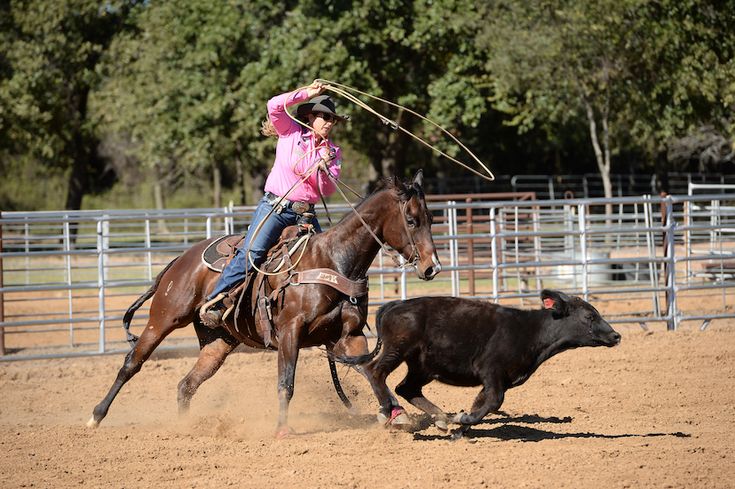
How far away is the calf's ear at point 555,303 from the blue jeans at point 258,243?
181 centimetres

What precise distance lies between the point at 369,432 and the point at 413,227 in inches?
56.6

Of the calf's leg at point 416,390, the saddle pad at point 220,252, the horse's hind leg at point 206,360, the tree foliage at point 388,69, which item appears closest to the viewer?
the calf's leg at point 416,390

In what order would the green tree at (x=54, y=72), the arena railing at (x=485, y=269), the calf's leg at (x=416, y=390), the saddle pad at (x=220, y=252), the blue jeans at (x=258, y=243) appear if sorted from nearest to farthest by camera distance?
the calf's leg at (x=416, y=390)
the blue jeans at (x=258, y=243)
the saddle pad at (x=220, y=252)
the arena railing at (x=485, y=269)
the green tree at (x=54, y=72)

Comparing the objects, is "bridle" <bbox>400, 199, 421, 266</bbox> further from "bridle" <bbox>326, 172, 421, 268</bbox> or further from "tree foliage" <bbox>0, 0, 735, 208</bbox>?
"tree foliage" <bbox>0, 0, 735, 208</bbox>

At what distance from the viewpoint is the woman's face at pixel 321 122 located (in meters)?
6.39

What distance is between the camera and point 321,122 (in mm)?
6383

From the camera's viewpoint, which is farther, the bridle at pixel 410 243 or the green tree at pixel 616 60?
the green tree at pixel 616 60

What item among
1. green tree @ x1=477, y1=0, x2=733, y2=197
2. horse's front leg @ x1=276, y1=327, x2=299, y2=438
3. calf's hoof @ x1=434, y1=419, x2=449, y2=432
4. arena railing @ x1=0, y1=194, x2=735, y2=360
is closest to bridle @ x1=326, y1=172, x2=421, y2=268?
horse's front leg @ x1=276, y1=327, x2=299, y2=438

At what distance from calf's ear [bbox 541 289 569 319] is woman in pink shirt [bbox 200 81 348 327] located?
5.58ft

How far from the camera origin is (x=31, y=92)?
1114 inches

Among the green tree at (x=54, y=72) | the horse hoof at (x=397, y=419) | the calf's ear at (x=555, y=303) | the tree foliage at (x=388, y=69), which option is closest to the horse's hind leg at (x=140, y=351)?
the horse hoof at (x=397, y=419)

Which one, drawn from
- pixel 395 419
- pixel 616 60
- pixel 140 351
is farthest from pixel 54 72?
pixel 395 419

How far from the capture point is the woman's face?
6387 mm

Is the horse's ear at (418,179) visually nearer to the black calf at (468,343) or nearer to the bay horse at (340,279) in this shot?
the bay horse at (340,279)
